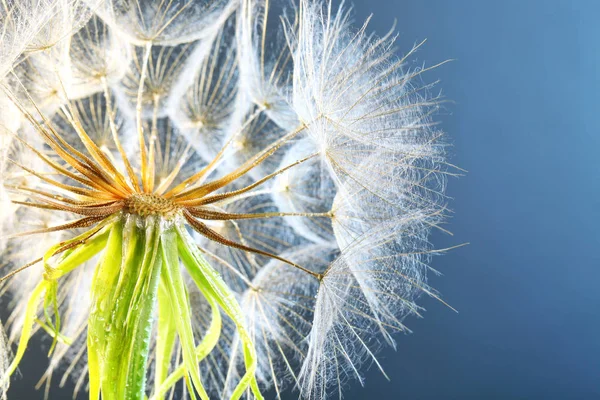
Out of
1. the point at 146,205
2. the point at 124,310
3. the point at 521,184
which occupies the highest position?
the point at 521,184

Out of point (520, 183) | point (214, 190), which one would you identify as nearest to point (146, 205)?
point (214, 190)

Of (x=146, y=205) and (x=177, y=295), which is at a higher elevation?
(x=146, y=205)

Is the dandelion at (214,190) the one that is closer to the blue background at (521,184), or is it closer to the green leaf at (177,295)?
the green leaf at (177,295)

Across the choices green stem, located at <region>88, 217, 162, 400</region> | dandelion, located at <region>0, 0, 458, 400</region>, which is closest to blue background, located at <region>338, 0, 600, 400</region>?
dandelion, located at <region>0, 0, 458, 400</region>

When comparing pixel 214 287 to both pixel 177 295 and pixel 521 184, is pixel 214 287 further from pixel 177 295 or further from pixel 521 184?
pixel 521 184

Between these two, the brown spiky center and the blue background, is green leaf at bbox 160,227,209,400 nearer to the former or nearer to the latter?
the brown spiky center

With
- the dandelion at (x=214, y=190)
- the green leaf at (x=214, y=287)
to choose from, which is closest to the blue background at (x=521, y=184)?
the dandelion at (x=214, y=190)

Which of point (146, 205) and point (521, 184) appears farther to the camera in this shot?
point (521, 184)
